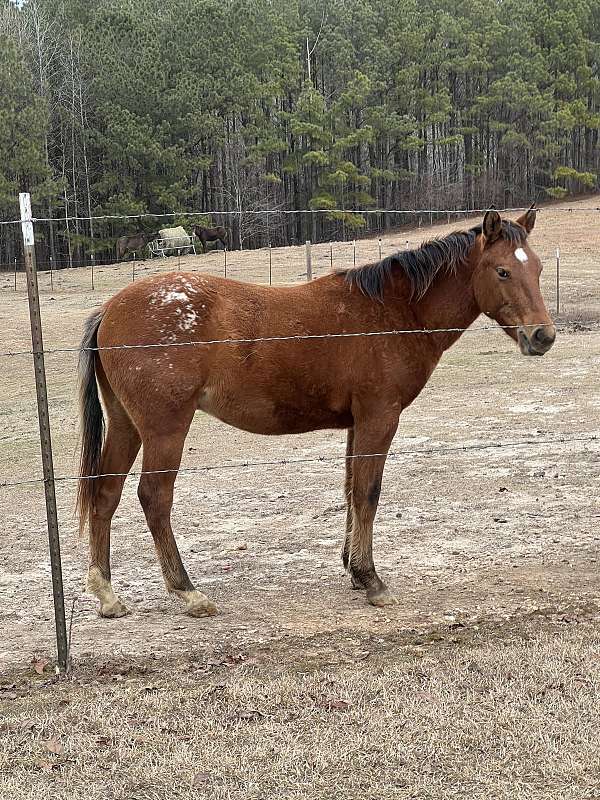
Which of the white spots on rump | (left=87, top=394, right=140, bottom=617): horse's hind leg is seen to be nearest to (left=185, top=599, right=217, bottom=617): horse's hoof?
(left=87, top=394, right=140, bottom=617): horse's hind leg

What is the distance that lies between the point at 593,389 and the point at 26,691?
30.4 feet

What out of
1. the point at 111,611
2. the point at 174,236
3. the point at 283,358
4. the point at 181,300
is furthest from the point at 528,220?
the point at 174,236

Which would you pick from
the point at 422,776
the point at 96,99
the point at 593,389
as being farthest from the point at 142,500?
the point at 96,99

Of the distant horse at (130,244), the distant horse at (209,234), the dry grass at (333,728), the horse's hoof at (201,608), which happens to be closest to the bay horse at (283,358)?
the horse's hoof at (201,608)

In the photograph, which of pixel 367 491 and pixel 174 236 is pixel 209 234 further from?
pixel 367 491

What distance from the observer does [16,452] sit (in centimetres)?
1024

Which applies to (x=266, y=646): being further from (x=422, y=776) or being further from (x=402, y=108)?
(x=402, y=108)

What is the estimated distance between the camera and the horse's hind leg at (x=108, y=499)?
5.41 metres

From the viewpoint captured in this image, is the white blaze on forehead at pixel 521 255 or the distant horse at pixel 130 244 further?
the distant horse at pixel 130 244

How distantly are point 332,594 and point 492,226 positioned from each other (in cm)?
254

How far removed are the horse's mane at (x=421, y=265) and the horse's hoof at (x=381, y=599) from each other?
1.88 meters

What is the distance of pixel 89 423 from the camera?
17.7 ft

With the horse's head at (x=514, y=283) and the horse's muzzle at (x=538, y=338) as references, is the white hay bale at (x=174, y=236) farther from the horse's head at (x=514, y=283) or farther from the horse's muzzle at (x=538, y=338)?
the horse's muzzle at (x=538, y=338)

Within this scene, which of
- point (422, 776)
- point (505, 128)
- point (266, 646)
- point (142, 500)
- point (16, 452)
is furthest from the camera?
point (505, 128)
